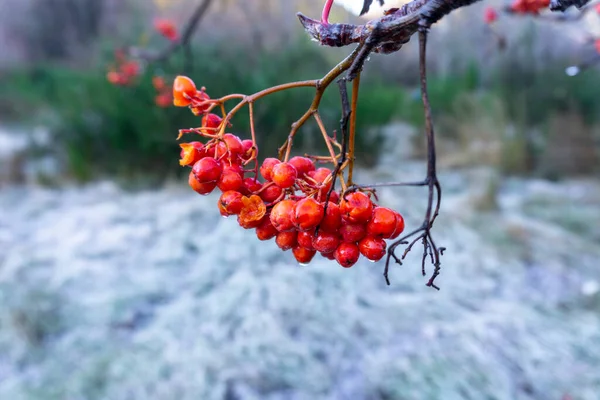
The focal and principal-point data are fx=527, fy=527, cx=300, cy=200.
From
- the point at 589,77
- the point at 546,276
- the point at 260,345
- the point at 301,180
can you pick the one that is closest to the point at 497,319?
the point at 546,276

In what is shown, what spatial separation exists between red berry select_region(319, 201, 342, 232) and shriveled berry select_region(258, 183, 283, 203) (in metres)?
0.06

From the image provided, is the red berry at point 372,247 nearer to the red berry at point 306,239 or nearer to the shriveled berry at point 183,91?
the red berry at point 306,239

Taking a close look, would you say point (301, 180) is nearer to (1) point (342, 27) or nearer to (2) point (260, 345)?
(1) point (342, 27)

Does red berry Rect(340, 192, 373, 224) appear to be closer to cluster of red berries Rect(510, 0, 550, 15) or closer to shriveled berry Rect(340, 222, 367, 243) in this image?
shriveled berry Rect(340, 222, 367, 243)

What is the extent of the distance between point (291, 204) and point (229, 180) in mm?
68

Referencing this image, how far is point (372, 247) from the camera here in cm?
50

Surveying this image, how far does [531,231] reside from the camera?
11.2ft

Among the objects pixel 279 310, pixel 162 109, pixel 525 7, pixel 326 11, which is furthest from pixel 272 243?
pixel 326 11

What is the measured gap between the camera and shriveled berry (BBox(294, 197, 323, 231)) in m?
0.47

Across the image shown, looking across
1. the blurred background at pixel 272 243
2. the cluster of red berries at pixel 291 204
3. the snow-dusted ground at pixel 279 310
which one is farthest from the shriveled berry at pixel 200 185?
the snow-dusted ground at pixel 279 310

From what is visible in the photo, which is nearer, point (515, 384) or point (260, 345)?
point (515, 384)

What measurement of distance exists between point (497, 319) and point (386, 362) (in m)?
0.64

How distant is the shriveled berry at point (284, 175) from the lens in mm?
504

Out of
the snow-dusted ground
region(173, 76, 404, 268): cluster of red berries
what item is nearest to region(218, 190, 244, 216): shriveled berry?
region(173, 76, 404, 268): cluster of red berries
